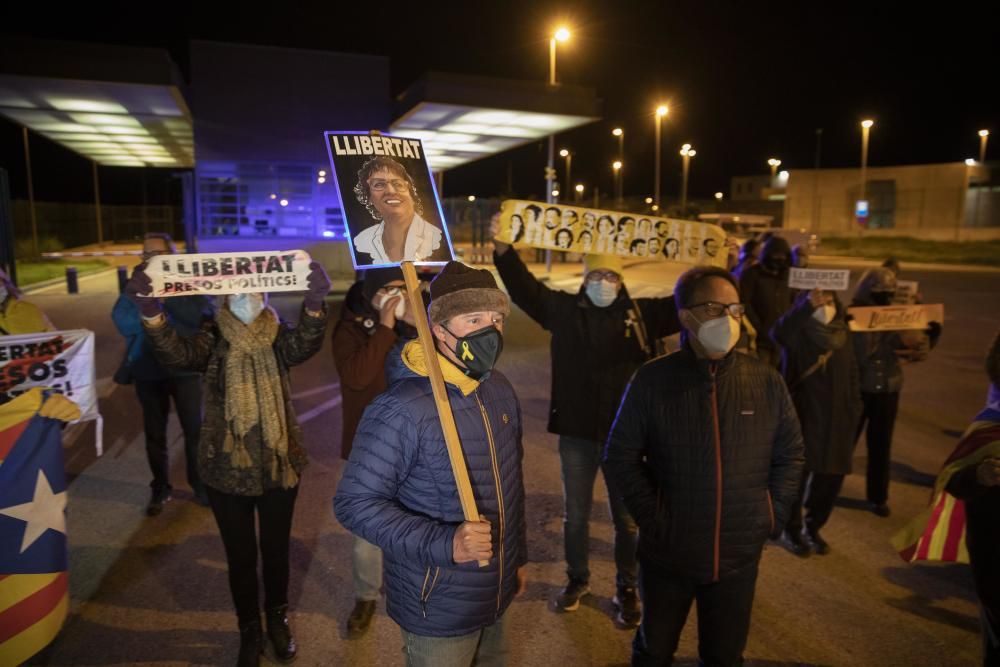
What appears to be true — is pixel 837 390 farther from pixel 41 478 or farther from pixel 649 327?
pixel 41 478

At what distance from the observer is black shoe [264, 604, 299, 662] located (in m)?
3.54

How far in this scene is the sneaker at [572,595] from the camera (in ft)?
13.2

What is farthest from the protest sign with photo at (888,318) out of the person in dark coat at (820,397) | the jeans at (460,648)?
the jeans at (460,648)

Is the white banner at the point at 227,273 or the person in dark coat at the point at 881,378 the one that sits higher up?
the white banner at the point at 227,273

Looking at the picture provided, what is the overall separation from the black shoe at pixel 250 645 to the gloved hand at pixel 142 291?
5.43ft

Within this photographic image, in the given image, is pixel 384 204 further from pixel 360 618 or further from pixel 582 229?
pixel 360 618

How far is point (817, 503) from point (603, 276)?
2.37 m

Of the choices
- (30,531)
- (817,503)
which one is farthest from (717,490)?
(30,531)

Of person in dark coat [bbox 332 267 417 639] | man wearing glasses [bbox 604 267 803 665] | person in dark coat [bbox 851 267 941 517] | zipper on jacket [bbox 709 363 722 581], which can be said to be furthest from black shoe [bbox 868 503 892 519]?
person in dark coat [bbox 332 267 417 639]

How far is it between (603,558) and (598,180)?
93.9 m

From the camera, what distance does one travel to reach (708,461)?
8.96ft

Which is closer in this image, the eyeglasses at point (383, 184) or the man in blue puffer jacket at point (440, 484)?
the man in blue puffer jacket at point (440, 484)

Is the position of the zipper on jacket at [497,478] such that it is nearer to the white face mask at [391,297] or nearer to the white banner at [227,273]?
the white banner at [227,273]

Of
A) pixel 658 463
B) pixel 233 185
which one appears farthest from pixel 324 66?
pixel 658 463
